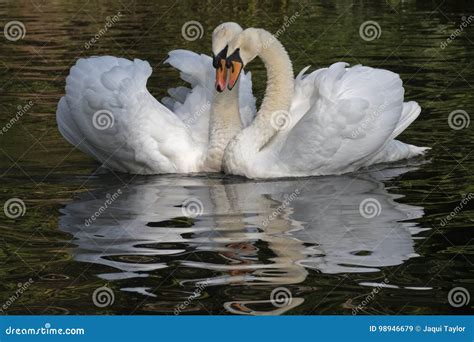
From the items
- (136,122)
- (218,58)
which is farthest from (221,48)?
(136,122)

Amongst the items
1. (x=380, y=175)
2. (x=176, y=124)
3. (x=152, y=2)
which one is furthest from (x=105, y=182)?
(x=152, y=2)

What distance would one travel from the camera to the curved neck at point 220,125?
11953mm

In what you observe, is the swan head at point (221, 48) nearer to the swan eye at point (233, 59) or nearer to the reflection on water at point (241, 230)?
the swan eye at point (233, 59)

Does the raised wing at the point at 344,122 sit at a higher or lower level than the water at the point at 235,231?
higher

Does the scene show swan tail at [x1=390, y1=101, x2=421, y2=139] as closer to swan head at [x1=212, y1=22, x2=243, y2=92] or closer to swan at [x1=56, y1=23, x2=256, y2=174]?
swan at [x1=56, y1=23, x2=256, y2=174]

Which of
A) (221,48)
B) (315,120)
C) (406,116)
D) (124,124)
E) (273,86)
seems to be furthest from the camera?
(406,116)

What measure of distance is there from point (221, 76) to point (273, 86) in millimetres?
627

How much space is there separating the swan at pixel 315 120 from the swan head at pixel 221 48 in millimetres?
58

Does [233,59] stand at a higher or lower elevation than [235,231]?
higher

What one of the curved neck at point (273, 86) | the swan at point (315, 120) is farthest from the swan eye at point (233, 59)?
the curved neck at point (273, 86)

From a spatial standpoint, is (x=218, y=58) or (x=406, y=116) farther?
(x=406, y=116)

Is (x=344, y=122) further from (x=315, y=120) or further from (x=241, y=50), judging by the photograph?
(x=241, y=50)

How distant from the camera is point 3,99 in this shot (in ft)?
51.4

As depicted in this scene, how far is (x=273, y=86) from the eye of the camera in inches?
473
